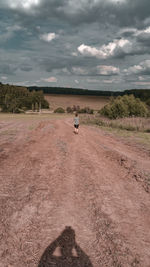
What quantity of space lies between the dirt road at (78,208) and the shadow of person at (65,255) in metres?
0.10

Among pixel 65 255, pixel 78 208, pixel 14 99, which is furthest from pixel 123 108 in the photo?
pixel 14 99

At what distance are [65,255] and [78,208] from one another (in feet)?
6.26

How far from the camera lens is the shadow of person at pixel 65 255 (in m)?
4.25

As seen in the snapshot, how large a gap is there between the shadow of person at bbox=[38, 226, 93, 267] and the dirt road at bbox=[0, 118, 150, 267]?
4.0 inches

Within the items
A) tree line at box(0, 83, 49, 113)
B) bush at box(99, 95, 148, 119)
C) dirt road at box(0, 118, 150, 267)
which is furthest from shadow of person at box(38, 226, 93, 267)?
tree line at box(0, 83, 49, 113)

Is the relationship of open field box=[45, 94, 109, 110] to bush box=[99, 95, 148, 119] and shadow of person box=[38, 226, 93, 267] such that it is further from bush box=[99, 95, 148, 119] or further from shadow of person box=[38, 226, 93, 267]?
shadow of person box=[38, 226, 93, 267]

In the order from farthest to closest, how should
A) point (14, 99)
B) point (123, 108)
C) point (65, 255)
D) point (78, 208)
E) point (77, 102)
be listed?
point (77, 102)
point (14, 99)
point (123, 108)
point (78, 208)
point (65, 255)

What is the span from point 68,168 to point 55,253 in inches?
225

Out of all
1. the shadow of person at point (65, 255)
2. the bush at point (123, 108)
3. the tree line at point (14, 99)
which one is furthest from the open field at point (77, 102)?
the shadow of person at point (65, 255)

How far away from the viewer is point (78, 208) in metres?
6.35

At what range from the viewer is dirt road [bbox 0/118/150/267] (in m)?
4.60

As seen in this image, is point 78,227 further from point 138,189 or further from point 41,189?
point 138,189

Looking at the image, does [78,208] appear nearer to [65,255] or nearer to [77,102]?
[65,255]

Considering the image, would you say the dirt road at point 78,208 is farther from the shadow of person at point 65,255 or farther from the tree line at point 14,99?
the tree line at point 14,99
